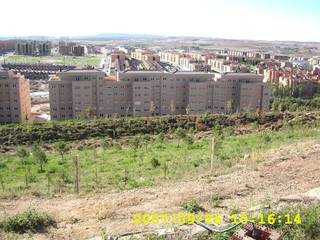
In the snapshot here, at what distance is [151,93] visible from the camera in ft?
93.7

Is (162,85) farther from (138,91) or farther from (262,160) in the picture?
(262,160)

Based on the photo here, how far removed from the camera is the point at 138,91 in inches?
1101

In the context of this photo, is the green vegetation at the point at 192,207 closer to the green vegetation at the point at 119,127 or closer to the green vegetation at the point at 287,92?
the green vegetation at the point at 119,127

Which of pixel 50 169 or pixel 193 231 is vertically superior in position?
pixel 193 231

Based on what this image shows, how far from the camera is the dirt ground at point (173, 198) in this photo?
5.02m

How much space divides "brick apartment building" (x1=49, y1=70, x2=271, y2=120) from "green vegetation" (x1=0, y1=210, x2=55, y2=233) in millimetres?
21401

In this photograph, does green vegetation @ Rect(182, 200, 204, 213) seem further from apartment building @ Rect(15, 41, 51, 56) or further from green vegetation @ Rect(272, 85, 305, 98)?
apartment building @ Rect(15, 41, 51, 56)

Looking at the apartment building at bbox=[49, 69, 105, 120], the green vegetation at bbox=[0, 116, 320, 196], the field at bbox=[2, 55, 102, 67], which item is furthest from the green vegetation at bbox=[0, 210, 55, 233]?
the field at bbox=[2, 55, 102, 67]

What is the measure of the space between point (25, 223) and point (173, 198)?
220 centimetres

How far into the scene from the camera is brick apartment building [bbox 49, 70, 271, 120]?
2709cm

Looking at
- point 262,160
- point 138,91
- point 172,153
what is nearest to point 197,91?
point 138,91

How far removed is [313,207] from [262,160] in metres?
2.91

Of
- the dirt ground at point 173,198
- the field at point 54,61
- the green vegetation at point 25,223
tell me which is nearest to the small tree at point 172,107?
the dirt ground at point 173,198

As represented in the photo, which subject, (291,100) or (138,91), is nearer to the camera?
(138,91)
